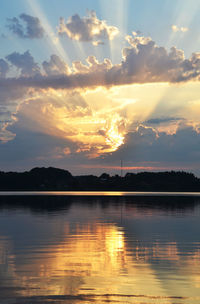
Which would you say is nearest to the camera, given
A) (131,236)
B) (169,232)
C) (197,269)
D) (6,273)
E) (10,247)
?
(6,273)

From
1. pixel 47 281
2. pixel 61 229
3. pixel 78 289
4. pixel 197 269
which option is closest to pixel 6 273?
pixel 47 281

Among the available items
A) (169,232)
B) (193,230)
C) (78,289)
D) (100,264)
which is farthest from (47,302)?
(193,230)

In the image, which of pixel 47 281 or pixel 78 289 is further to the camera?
pixel 47 281

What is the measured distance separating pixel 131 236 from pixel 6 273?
18514 millimetres

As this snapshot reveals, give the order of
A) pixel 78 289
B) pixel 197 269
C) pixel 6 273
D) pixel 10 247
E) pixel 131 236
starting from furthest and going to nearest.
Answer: pixel 131 236 → pixel 10 247 → pixel 197 269 → pixel 6 273 → pixel 78 289

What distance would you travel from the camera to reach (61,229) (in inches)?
1642

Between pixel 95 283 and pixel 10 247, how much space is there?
12865 millimetres

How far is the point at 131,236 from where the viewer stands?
36.3 metres

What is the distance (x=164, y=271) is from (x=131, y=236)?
1572 centimetres

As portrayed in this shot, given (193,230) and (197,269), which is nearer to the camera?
(197,269)

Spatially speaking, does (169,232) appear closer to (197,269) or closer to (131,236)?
(131,236)

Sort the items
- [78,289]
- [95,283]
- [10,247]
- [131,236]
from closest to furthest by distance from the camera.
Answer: [78,289]
[95,283]
[10,247]
[131,236]

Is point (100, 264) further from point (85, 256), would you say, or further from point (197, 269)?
point (197, 269)

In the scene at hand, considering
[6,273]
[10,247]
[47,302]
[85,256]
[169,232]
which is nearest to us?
[47,302]
